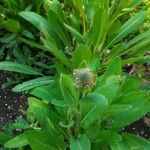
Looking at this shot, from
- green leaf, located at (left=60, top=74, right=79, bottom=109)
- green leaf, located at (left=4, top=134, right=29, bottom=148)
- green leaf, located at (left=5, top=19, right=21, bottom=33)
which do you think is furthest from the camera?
green leaf, located at (left=5, top=19, right=21, bottom=33)

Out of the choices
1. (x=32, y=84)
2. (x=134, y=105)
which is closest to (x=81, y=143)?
(x=134, y=105)

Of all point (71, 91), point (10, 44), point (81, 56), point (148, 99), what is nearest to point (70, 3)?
point (10, 44)

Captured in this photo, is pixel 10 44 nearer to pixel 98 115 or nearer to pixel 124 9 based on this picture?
pixel 124 9

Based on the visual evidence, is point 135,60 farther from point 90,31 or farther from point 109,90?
point 109,90

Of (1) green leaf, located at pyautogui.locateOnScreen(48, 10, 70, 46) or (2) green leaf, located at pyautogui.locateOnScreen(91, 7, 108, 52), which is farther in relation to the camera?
(1) green leaf, located at pyautogui.locateOnScreen(48, 10, 70, 46)

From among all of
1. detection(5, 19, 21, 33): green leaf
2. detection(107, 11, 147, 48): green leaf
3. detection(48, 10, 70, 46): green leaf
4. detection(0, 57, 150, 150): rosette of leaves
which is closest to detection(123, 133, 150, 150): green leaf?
detection(0, 57, 150, 150): rosette of leaves

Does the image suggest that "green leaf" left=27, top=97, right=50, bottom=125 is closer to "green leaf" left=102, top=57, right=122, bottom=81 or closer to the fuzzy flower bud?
"green leaf" left=102, top=57, right=122, bottom=81
